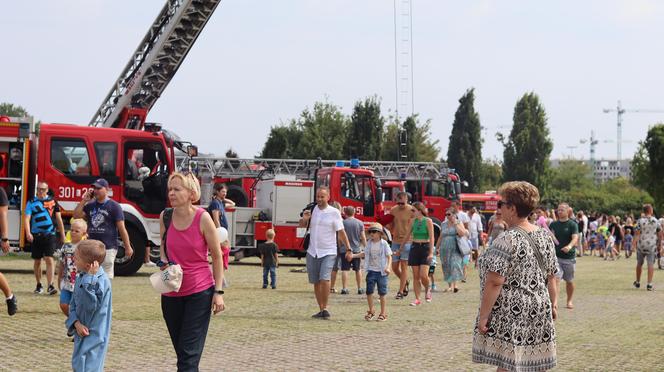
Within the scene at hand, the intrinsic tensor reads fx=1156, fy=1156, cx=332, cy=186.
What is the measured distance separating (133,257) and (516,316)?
16.5m

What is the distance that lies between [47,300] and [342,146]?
58789mm

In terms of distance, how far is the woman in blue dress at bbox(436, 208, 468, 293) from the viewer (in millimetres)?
21703

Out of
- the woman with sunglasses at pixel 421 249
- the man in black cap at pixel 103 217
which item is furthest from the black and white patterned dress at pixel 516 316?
the woman with sunglasses at pixel 421 249

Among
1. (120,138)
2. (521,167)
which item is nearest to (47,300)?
(120,138)

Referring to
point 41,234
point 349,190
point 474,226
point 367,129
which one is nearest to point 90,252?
point 41,234

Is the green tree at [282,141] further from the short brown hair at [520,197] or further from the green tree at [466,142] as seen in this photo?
the short brown hair at [520,197]

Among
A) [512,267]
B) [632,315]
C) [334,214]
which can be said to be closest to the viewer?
[512,267]

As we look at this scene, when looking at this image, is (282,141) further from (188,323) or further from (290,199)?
(188,323)

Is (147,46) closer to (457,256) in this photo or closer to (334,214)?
(457,256)

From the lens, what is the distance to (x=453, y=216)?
2198cm

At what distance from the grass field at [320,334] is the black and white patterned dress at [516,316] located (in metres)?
3.64

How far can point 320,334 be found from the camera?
13664 mm

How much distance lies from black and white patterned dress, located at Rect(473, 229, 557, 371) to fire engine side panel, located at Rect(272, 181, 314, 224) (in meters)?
22.8

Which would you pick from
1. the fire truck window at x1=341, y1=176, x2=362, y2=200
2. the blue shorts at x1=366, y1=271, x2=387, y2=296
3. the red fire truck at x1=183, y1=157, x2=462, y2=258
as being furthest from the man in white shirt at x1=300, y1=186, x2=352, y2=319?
the fire truck window at x1=341, y1=176, x2=362, y2=200
